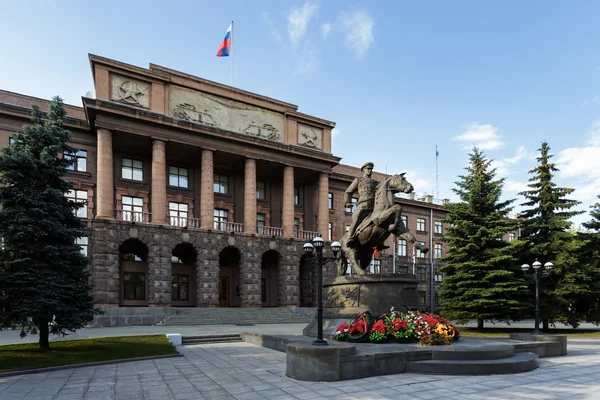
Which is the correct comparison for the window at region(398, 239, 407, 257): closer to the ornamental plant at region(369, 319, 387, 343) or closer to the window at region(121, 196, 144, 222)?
the window at region(121, 196, 144, 222)

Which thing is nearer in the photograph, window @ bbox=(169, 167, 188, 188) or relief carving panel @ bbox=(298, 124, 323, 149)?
window @ bbox=(169, 167, 188, 188)

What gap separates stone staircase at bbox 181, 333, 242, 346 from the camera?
18.4 meters

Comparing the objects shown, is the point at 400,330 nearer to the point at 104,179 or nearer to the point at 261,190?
the point at 104,179

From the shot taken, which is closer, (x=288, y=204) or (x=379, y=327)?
(x=379, y=327)

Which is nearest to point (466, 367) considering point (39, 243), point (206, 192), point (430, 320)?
point (430, 320)

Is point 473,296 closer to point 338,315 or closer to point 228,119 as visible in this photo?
point 338,315

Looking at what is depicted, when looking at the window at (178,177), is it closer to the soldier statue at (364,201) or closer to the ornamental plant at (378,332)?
the soldier statue at (364,201)

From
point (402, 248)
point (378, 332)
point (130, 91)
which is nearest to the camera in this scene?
point (378, 332)

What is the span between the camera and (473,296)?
2694cm

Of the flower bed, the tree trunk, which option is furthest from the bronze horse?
the tree trunk

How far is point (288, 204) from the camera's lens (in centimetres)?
4056

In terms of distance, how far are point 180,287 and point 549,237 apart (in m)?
31.4

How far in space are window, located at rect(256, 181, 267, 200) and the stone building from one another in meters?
0.12

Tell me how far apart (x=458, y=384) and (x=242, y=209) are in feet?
112
